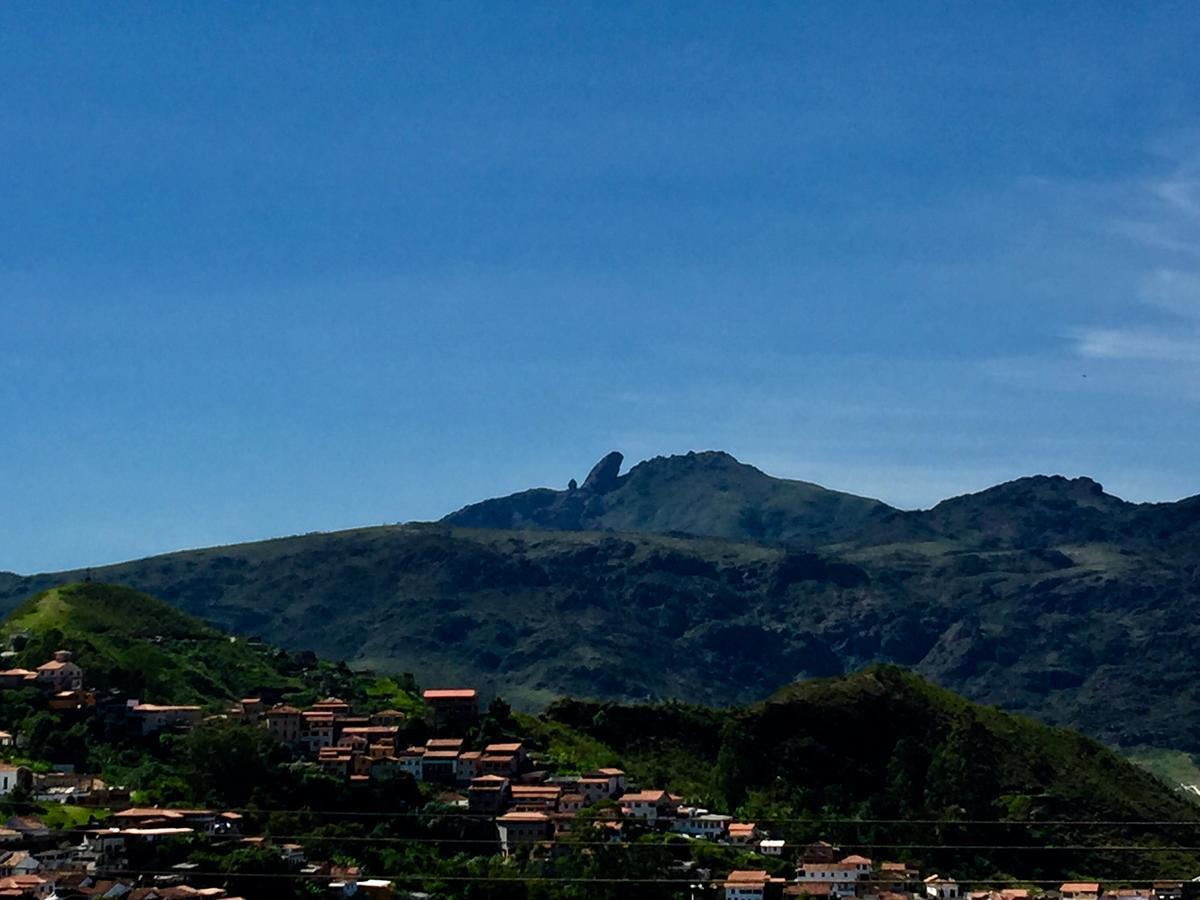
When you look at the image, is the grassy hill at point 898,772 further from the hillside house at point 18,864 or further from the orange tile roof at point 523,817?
the hillside house at point 18,864

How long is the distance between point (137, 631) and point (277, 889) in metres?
68.9

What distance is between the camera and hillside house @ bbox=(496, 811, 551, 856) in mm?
103812

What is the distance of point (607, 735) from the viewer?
140 meters

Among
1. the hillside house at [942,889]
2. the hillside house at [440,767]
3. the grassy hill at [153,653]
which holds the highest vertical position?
the grassy hill at [153,653]

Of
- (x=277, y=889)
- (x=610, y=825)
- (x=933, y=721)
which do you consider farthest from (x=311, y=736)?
(x=933, y=721)

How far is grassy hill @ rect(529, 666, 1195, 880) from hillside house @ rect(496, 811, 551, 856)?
18.6 meters

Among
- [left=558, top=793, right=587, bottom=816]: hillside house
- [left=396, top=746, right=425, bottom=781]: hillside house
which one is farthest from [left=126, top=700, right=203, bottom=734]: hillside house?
[left=558, top=793, right=587, bottom=816]: hillside house

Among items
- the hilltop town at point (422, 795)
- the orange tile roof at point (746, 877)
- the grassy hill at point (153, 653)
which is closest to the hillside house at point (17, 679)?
the hilltop town at point (422, 795)

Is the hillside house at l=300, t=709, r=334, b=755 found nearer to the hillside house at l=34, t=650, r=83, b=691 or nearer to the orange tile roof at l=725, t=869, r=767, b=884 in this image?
the hillside house at l=34, t=650, r=83, b=691

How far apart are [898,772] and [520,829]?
38348mm

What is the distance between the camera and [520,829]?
343 ft

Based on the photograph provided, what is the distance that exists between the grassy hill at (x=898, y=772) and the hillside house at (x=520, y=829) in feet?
61.1

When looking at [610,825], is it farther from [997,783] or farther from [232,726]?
[997,783]

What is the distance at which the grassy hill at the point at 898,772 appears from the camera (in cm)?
12181
